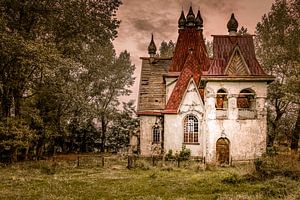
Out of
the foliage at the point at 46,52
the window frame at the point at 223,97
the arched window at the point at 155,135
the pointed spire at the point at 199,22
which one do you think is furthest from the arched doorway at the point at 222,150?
the pointed spire at the point at 199,22

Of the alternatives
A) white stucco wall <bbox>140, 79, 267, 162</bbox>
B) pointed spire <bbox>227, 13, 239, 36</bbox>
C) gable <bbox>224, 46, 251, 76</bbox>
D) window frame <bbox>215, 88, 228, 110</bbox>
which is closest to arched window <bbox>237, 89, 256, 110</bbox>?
white stucco wall <bbox>140, 79, 267, 162</bbox>

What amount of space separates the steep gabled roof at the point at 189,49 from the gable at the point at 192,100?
14.7 ft

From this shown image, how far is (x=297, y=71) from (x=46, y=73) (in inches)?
825

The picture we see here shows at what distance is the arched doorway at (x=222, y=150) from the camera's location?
3434 centimetres

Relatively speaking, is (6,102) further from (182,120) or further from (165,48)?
(165,48)

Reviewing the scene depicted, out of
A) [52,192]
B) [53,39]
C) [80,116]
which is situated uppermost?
[53,39]

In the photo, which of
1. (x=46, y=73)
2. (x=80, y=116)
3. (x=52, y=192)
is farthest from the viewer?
(x=80, y=116)

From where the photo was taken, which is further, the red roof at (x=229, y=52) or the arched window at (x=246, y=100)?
the red roof at (x=229, y=52)

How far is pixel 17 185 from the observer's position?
19031 mm

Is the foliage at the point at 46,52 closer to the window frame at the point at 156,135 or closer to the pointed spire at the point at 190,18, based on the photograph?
the window frame at the point at 156,135

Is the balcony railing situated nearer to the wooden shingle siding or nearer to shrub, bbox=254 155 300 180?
the wooden shingle siding

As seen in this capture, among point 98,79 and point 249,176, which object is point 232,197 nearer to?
point 249,176

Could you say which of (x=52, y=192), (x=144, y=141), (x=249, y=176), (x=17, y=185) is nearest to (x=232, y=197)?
(x=249, y=176)

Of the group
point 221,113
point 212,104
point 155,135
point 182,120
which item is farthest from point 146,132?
point 221,113
